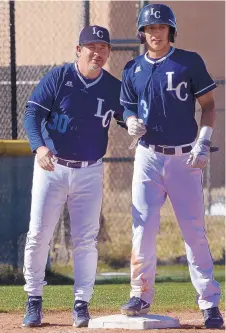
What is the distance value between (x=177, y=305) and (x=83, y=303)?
1.48 meters

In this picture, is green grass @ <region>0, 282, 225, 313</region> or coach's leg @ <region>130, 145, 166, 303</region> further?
green grass @ <region>0, 282, 225, 313</region>

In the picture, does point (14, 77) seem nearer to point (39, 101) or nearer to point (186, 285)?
point (186, 285)

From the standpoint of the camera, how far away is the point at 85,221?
6305 mm

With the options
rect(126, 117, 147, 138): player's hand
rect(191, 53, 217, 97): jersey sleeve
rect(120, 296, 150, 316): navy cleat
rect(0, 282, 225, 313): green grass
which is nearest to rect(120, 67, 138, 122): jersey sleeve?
rect(126, 117, 147, 138): player's hand

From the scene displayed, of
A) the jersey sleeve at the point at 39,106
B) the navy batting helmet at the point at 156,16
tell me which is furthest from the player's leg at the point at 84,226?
the navy batting helmet at the point at 156,16

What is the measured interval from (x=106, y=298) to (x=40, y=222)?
6.72ft

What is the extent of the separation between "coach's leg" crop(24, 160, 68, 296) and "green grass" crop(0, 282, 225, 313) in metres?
1.11

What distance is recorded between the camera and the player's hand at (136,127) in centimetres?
595

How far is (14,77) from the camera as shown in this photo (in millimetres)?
9836

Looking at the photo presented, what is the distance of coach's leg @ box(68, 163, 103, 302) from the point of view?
629 centimetres

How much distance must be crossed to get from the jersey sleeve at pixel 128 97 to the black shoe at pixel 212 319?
1.33 m

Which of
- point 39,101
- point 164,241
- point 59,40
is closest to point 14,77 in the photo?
point 164,241

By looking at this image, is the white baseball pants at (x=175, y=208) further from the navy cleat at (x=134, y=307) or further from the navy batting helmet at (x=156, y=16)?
the navy batting helmet at (x=156, y=16)

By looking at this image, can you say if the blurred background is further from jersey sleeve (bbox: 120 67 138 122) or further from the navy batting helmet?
the navy batting helmet
